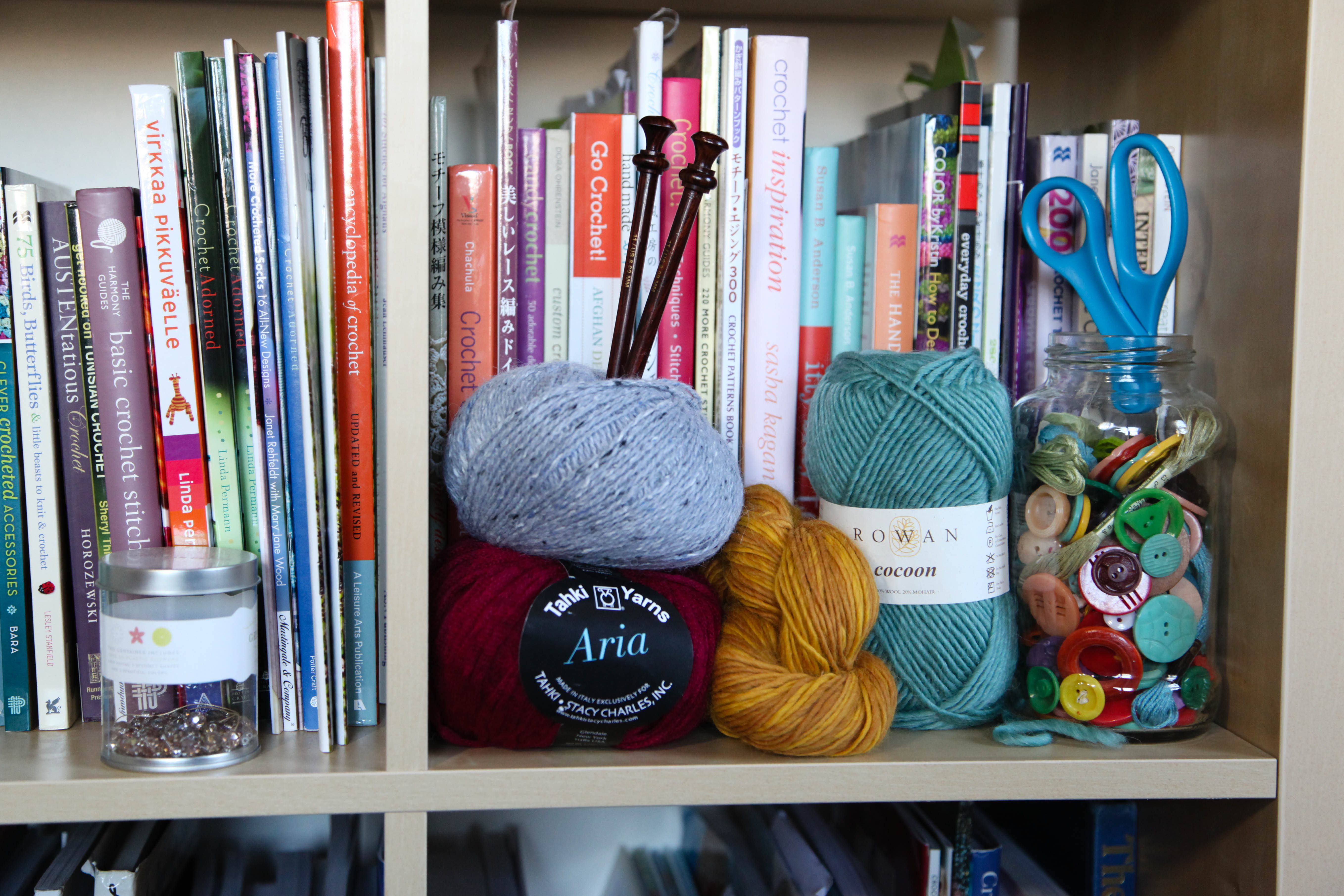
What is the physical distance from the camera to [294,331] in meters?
0.49

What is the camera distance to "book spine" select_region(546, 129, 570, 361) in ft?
1.95

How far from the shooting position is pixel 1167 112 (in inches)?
24.7

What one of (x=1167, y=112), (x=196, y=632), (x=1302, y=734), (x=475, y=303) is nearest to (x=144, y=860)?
(x=196, y=632)

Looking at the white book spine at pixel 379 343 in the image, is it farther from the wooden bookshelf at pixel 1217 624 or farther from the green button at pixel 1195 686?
the green button at pixel 1195 686

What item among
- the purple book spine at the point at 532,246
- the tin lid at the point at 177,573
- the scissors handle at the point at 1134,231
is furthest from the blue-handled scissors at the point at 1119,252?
→ the tin lid at the point at 177,573

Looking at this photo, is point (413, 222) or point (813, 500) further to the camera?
point (813, 500)

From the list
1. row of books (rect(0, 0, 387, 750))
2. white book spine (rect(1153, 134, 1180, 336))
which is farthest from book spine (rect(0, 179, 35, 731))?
white book spine (rect(1153, 134, 1180, 336))

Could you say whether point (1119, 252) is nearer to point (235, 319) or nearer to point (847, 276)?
point (847, 276)

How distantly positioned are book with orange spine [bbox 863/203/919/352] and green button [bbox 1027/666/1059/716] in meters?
0.22

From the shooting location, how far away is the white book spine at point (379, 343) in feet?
1.75

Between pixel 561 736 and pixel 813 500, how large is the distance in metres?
0.24

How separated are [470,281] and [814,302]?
0.23 meters

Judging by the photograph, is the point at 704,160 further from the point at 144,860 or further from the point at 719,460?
the point at 144,860

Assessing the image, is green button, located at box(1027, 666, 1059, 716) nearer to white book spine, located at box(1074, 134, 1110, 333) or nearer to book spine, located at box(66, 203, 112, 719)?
white book spine, located at box(1074, 134, 1110, 333)
